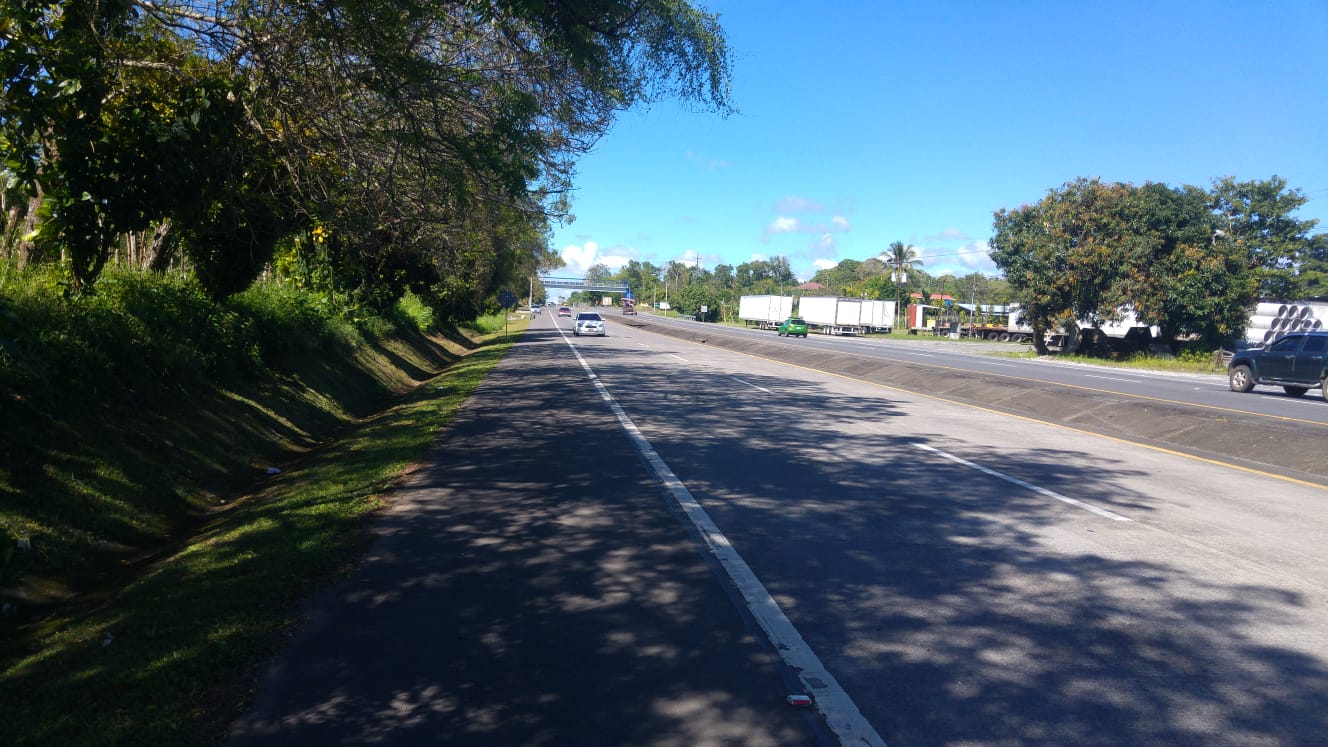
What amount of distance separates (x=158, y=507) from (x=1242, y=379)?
95.7 feet

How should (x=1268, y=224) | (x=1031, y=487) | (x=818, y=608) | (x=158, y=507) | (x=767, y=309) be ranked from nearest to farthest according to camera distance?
(x=818, y=608) → (x=158, y=507) → (x=1031, y=487) → (x=1268, y=224) → (x=767, y=309)

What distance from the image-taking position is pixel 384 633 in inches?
209

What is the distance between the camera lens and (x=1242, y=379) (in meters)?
27.2

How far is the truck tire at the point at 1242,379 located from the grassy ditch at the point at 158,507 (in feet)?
80.4

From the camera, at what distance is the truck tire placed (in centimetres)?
2686

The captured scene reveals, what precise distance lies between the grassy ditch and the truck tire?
24502 millimetres

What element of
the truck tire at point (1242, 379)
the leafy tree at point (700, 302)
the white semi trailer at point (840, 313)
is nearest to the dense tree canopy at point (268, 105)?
the truck tire at point (1242, 379)

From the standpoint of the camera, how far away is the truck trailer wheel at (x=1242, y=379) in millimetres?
26844

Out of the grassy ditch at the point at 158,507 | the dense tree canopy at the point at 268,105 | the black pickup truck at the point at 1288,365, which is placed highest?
the dense tree canopy at the point at 268,105

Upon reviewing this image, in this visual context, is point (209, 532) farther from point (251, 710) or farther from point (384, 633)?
point (251, 710)

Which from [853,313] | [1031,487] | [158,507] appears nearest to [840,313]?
[853,313]

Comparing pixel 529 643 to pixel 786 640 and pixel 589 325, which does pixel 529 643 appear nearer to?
pixel 786 640

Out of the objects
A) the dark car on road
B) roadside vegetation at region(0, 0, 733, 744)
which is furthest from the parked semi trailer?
roadside vegetation at region(0, 0, 733, 744)

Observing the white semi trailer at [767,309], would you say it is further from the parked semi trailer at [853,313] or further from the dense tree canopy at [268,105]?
the dense tree canopy at [268,105]
